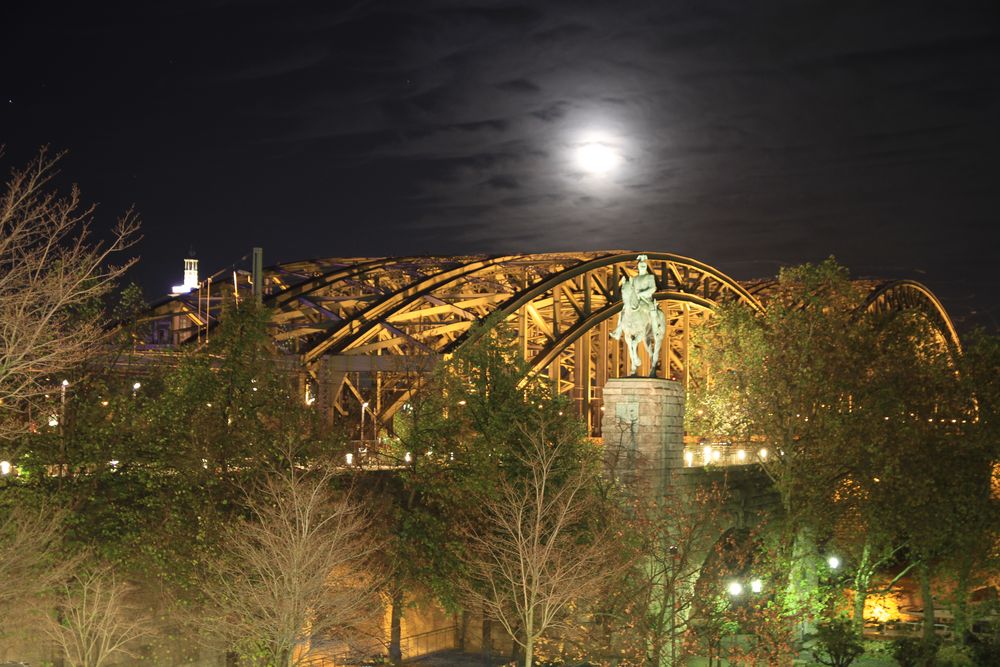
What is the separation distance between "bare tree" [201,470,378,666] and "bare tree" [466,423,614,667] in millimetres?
3828

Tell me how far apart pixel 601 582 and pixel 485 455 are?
680cm

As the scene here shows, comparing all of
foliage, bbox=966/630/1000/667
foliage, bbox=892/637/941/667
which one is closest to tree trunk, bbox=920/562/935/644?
foliage, bbox=892/637/941/667

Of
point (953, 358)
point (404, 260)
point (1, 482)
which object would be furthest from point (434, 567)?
point (404, 260)

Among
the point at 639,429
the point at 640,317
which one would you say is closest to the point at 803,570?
the point at 639,429

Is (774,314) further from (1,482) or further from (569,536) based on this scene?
(1,482)

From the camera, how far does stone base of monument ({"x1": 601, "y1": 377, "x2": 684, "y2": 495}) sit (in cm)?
3362

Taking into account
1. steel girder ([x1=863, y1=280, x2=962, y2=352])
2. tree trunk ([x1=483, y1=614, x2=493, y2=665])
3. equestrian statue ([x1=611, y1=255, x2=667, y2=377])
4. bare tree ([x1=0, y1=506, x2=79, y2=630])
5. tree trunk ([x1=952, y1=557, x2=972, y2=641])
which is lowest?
tree trunk ([x1=483, y1=614, x2=493, y2=665])

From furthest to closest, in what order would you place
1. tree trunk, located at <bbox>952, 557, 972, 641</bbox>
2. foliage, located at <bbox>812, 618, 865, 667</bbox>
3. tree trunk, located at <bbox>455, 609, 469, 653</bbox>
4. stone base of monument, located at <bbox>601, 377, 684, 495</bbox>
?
tree trunk, located at <bbox>952, 557, 972, 641</bbox> < tree trunk, located at <bbox>455, 609, 469, 653</bbox> < foliage, located at <bbox>812, 618, 865, 667</bbox> < stone base of monument, located at <bbox>601, 377, 684, 495</bbox>

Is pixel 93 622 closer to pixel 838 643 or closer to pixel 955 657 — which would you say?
pixel 838 643

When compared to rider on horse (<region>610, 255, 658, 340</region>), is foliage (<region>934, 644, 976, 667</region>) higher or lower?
lower

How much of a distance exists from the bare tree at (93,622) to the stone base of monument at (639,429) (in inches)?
562

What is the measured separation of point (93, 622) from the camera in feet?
88.7

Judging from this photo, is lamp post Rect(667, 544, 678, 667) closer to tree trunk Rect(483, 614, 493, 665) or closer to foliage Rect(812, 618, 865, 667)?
tree trunk Rect(483, 614, 493, 665)

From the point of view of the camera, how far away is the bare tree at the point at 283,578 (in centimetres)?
2644
